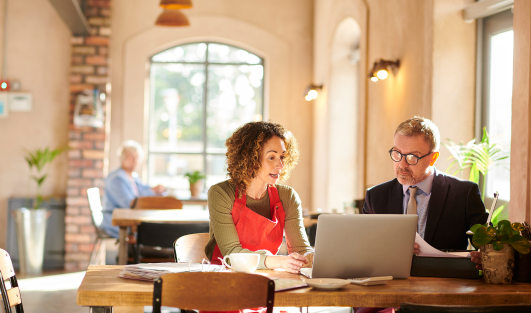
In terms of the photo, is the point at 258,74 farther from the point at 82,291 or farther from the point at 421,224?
the point at 82,291

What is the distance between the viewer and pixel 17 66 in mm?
6734

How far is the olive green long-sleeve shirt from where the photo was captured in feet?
7.77

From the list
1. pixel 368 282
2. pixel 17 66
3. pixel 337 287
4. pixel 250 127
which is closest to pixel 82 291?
pixel 337 287

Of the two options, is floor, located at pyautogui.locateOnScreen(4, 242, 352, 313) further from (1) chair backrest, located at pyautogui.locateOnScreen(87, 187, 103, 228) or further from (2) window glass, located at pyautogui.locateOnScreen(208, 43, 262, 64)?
(2) window glass, located at pyautogui.locateOnScreen(208, 43, 262, 64)

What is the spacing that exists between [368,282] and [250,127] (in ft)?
3.50

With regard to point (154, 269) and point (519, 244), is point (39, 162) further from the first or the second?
point (519, 244)

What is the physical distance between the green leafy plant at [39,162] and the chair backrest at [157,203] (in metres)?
1.89

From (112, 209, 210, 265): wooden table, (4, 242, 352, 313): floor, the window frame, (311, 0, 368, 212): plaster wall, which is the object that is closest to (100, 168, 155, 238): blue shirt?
(4, 242, 352, 313): floor

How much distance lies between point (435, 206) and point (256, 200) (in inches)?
32.3

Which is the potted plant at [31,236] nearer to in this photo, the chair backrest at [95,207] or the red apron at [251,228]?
the chair backrest at [95,207]

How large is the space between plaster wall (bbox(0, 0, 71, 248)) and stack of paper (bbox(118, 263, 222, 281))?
527 centimetres

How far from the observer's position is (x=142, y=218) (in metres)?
4.09

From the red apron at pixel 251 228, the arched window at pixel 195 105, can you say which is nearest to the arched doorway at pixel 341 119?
the arched window at pixel 195 105

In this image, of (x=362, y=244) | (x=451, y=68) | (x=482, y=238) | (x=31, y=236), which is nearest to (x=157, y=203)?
(x=31, y=236)
